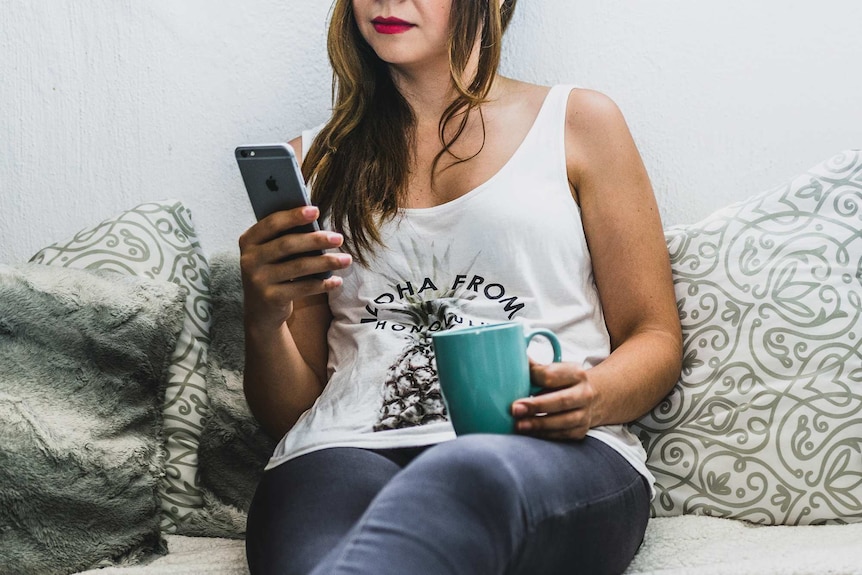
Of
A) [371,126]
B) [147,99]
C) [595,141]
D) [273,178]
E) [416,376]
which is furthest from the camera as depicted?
[147,99]

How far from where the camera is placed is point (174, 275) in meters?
1.39

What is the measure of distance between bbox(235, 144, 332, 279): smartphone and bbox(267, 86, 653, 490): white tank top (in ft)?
0.57

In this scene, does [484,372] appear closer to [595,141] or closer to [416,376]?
[416,376]

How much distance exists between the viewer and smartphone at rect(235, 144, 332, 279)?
2.95 ft

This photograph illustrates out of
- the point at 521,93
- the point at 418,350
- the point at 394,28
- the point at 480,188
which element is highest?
the point at 394,28

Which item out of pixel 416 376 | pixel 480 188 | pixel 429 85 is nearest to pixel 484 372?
pixel 416 376

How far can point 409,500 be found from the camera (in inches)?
28.7

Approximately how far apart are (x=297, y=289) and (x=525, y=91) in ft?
1.54

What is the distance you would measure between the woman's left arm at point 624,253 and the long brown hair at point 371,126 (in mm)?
153

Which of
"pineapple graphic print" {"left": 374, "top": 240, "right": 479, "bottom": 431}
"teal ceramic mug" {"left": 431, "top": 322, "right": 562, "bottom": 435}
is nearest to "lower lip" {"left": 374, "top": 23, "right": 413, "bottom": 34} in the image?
"pineapple graphic print" {"left": 374, "top": 240, "right": 479, "bottom": 431}

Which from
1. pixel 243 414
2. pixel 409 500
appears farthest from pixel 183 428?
pixel 409 500

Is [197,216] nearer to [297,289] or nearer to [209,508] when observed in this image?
[209,508]

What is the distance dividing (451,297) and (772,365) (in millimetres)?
421

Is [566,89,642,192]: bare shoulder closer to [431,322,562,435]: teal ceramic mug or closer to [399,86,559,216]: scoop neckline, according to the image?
[399,86,559,216]: scoop neckline
